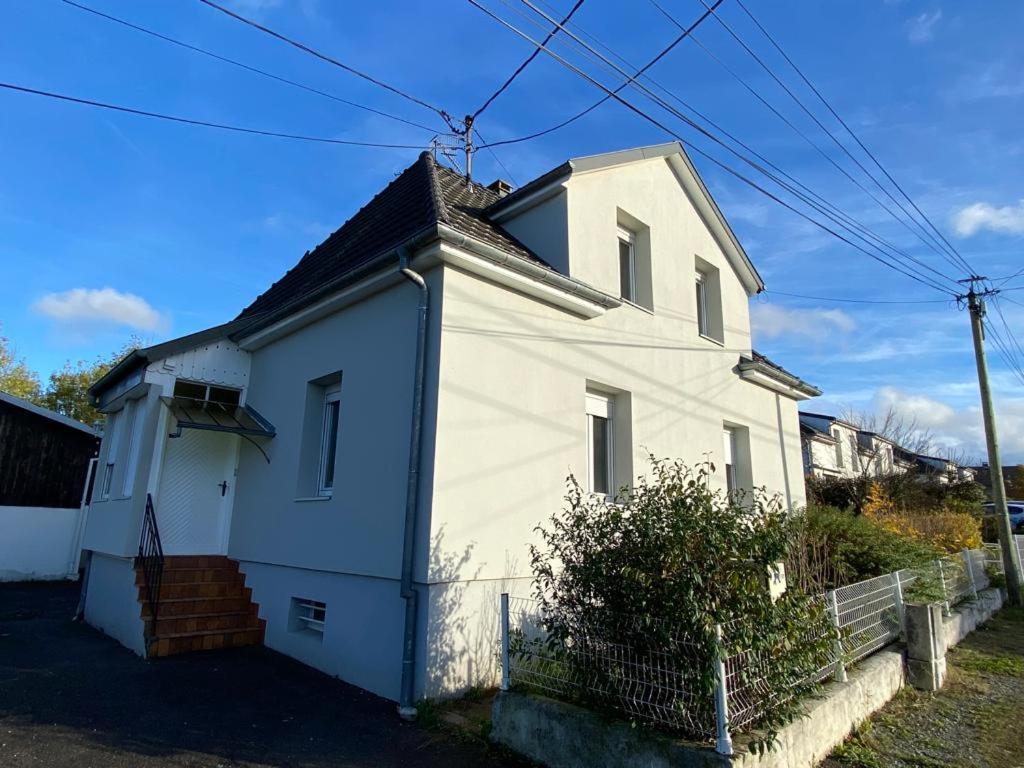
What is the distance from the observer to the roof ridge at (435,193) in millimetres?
7016

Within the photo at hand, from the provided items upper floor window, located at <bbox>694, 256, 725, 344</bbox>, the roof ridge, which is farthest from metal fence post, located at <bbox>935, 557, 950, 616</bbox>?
the roof ridge

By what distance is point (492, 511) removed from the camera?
6.43 meters

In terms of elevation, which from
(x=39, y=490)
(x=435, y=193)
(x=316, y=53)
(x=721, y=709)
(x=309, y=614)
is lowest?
(x=309, y=614)

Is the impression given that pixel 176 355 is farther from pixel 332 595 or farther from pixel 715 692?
pixel 715 692

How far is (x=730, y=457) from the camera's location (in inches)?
445

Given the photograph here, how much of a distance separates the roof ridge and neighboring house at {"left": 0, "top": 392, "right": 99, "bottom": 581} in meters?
15.0

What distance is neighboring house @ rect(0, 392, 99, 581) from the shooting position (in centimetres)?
1664

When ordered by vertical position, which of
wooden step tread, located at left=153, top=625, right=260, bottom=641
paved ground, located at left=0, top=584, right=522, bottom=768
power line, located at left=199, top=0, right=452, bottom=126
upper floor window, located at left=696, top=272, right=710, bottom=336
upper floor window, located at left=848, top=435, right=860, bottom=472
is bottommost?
paved ground, located at left=0, top=584, right=522, bottom=768

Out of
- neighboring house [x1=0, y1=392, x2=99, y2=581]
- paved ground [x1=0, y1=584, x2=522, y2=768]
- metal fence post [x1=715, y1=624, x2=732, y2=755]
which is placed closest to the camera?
metal fence post [x1=715, y1=624, x2=732, y2=755]

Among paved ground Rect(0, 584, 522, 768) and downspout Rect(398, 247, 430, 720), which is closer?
paved ground Rect(0, 584, 522, 768)

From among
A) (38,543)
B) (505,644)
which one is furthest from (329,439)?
(38,543)

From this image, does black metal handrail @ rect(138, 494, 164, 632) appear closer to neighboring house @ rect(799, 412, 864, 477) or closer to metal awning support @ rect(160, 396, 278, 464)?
metal awning support @ rect(160, 396, 278, 464)

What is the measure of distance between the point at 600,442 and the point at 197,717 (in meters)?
5.63

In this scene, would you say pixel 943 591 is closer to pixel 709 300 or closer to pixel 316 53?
pixel 709 300
